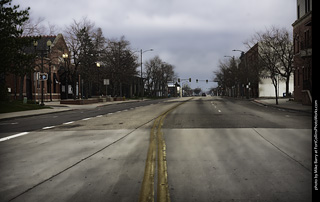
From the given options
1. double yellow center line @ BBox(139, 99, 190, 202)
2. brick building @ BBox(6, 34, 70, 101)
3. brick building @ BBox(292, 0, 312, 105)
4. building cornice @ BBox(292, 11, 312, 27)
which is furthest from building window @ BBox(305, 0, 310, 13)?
brick building @ BBox(6, 34, 70, 101)

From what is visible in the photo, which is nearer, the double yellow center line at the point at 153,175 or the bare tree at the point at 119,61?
the double yellow center line at the point at 153,175

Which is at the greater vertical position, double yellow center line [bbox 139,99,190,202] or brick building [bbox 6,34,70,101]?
brick building [bbox 6,34,70,101]

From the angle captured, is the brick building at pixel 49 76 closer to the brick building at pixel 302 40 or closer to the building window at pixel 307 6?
the brick building at pixel 302 40

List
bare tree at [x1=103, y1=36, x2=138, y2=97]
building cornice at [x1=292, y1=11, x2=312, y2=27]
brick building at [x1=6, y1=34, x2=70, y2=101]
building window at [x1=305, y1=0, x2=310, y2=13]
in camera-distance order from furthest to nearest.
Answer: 1. bare tree at [x1=103, y1=36, x2=138, y2=97]
2. brick building at [x1=6, y1=34, x2=70, y2=101]
3. building cornice at [x1=292, y1=11, x2=312, y2=27]
4. building window at [x1=305, y1=0, x2=310, y2=13]

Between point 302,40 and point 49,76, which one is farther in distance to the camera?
point 49,76

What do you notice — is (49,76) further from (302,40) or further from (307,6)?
(307,6)

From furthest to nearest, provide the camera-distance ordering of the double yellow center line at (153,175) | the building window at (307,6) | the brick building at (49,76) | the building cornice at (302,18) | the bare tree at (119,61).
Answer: the bare tree at (119,61) < the brick building at (49,76) < the building cornice at (302,18) < the building window at (307,6) < the double yellow center line at (153,175)

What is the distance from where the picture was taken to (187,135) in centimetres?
1040

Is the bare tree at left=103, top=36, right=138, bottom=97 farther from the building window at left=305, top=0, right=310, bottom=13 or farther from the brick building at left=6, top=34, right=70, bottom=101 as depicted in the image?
the building window at left=305, top=0, right=310, bottom=13

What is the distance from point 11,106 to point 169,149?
23.3 metres

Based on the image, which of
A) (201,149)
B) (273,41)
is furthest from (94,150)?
(273,41)

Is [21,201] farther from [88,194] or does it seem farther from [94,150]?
[94,150]

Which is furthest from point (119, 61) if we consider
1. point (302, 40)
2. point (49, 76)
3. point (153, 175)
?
point (153, 175)

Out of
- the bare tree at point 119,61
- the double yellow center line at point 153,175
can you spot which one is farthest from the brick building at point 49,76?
the double yellow center line at point 153,175
